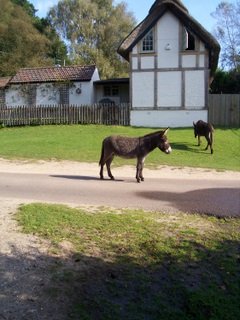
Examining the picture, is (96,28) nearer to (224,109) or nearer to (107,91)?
(107,91)

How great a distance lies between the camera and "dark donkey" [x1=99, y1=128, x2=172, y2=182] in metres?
12.9

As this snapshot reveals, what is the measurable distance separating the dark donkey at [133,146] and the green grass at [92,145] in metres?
3.80

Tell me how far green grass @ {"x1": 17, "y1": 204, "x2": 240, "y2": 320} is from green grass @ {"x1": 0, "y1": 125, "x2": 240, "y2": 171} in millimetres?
9032

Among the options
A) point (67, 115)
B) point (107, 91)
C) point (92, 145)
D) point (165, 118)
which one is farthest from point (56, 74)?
point (92, 145)

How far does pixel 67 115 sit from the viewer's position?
30.8 metres

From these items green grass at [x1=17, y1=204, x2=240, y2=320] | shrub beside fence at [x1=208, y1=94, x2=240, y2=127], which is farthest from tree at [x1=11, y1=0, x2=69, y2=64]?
green grass at [x1=17, y1=204, x2=240, y2=320]

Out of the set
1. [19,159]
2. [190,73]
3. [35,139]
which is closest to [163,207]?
[19,159]

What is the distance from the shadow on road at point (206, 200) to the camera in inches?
367

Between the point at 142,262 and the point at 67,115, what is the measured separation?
25.2 metres

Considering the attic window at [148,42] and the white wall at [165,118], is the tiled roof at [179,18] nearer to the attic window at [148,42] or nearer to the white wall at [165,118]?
the attic window at [148,42]

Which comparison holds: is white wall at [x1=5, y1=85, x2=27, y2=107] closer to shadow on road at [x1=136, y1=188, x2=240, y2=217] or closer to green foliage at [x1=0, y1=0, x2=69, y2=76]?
green foliage at [x1=0, y1=0, x2=69, y2=76]

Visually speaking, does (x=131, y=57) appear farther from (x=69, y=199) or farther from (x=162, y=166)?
(x=69, y=199)

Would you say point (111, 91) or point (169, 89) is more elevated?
point (111, 91)

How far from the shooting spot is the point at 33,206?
28.4 ft
